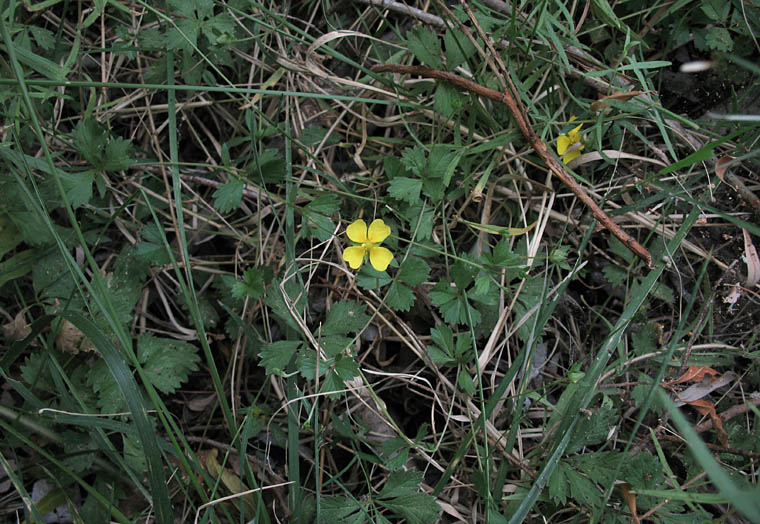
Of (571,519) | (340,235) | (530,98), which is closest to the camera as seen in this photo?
(571,519)

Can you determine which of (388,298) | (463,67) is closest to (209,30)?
(463,67)

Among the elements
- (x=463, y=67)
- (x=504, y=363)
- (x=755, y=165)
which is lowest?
(x=504, y=363)

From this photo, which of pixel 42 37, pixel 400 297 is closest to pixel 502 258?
pixel 400 297

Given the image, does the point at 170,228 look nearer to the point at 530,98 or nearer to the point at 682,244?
the point at 530,98

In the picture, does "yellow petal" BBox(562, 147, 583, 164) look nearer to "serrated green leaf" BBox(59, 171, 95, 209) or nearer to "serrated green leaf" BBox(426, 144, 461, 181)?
"serrated green leaf" BBox(426, 144, 461, 181)

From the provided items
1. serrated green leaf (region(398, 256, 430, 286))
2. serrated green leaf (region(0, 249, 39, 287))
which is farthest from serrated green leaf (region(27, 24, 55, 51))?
serrated green leaf (region(398, 256, 430, 286))

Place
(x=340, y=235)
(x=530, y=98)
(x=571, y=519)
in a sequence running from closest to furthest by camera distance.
→ (x=571, y=519) → (x=340, y=235) → (x=530, y=98)

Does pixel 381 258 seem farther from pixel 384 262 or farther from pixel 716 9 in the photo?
pixel 716 9

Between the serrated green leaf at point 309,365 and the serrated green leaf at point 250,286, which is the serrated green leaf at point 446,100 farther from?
the serrated green leaf at point 309,365
